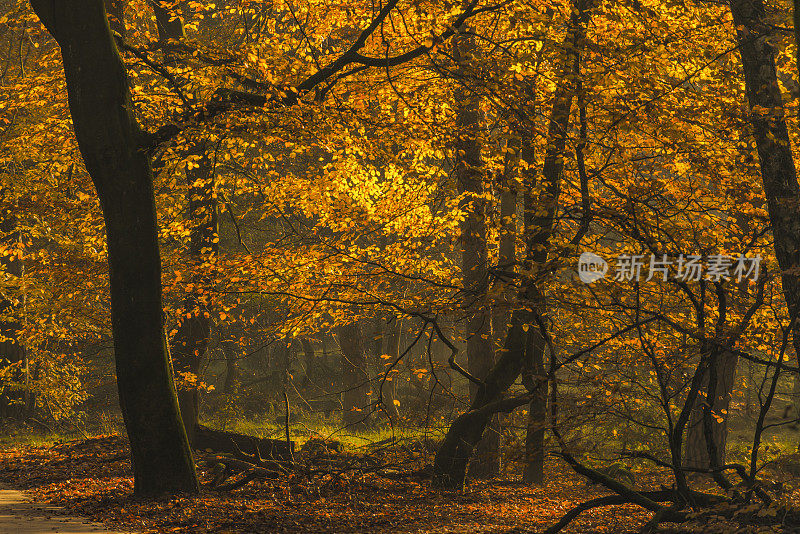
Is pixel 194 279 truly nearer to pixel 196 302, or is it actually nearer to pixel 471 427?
pixel 196 302

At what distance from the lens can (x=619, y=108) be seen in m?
8.21

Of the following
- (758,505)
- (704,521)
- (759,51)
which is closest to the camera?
(758,505)

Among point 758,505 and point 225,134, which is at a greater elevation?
point 225,134

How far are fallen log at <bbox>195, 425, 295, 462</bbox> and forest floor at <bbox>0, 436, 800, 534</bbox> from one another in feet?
4.40

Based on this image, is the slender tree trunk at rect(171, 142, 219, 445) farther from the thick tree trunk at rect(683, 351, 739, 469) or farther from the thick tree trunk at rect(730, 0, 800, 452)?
the thick tree trunk at rect(683, 351, 739, 469)

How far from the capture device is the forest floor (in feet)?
25.5

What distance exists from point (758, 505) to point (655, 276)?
2.76 m

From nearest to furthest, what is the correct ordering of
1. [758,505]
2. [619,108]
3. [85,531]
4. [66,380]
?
[758,505]
[85,531]
[619,108]
[66,380]

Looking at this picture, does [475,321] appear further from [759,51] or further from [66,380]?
[66,380]

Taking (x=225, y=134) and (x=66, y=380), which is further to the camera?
(x=66, y=380)

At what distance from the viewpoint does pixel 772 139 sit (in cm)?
696

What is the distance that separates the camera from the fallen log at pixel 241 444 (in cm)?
1179

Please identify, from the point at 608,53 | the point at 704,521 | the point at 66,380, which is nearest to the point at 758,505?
the point at 704,521

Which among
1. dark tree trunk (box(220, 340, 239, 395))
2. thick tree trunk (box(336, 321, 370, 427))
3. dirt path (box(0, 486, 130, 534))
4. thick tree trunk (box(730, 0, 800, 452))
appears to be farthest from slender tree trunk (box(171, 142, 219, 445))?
dark tree trunk (box(220, 340, 239, 395))
